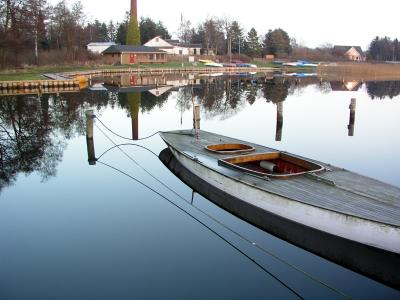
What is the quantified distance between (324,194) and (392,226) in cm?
230

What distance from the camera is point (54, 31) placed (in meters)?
77.2

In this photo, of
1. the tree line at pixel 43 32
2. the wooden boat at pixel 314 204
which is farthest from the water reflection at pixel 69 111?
the tree line at pixel 43 32

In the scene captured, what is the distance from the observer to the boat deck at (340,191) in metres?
8.95

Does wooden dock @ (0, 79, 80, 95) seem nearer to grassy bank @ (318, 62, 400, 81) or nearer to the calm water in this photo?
the calm water

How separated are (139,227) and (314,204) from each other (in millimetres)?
4498

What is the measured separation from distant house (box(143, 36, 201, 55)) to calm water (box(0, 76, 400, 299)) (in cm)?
7536

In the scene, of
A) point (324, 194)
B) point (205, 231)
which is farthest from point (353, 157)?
point (205, 231)

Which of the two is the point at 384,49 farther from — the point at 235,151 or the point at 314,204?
the point at 314,204

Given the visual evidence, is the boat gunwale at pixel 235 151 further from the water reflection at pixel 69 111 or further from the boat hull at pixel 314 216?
the water reflection at pixel 69 111

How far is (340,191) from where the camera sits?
33.9ft

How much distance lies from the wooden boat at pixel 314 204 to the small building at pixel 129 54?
2682 inches

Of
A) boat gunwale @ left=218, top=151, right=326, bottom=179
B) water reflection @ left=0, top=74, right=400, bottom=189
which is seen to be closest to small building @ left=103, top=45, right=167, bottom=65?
water reflection @ left=0, top=74, right=400, bottom=189

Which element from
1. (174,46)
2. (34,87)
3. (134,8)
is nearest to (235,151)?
(34,87)

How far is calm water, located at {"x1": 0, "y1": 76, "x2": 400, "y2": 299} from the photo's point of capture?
808 cm
